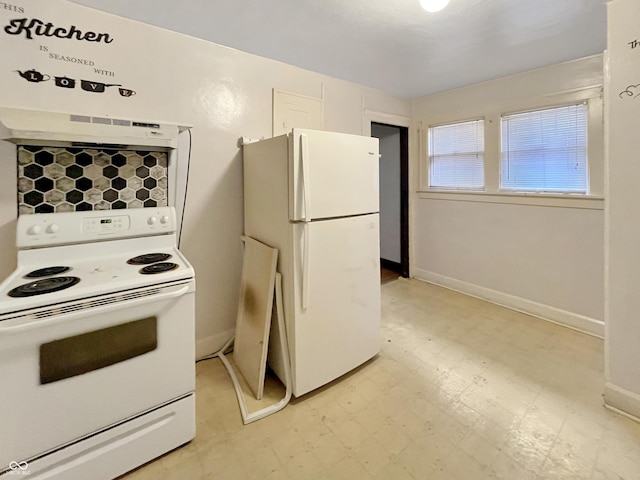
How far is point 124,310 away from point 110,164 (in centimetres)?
107

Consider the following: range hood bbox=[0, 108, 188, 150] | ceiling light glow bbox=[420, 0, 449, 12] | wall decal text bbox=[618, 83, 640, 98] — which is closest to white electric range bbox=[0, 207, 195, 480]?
range hood bbox=[0, 108, 188, 150]

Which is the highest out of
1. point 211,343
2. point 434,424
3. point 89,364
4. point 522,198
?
point 522,198

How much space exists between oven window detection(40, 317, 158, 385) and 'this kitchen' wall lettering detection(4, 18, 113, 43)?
1703 millimetres

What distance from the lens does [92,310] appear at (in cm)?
126

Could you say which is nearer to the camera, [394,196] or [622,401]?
[622,401]

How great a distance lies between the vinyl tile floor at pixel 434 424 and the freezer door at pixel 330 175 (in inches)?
46.4

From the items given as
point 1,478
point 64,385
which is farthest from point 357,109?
point 1,478

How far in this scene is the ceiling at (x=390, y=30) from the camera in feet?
6.25

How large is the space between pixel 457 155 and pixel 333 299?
2808 mm

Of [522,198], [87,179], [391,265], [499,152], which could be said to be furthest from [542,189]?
[87,179]

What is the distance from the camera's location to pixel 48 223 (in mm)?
1666

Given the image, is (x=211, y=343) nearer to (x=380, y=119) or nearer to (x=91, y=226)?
(x=91, y=226)

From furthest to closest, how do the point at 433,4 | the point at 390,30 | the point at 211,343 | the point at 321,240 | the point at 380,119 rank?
the point at 380,119 < the point at 211,343 < the point at 390,30 < the point at 321,240 < the point at 433,4

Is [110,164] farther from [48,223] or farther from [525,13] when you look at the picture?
[525,13]
